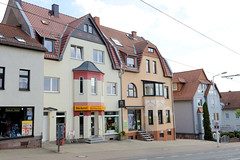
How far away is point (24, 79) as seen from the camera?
17234 millimetres

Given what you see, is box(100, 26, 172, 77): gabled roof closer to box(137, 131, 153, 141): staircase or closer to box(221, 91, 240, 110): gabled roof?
box(137, 131, 153, 141): staircase

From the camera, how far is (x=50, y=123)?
785 inches

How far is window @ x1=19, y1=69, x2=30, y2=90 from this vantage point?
671 inches

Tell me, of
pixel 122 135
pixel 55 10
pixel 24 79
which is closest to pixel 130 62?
pixel 122 135

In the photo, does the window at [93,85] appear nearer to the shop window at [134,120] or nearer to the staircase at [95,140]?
the staircase at [95,140]

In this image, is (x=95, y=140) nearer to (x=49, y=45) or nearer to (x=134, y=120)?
(x=134, y=120)

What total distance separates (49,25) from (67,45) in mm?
2686

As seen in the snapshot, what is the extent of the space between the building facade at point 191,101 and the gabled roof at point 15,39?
27167mm

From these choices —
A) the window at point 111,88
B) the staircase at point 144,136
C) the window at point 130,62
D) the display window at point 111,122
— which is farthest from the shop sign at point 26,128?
the window at point 130,62

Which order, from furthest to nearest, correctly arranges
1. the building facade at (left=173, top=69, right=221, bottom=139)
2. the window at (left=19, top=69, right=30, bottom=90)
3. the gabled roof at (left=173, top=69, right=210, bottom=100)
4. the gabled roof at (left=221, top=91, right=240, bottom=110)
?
1. the gabled roof at (left=221, top=91, right=240, bottom=110)
2. the gabled roof at (left=173, top=69, right=210, bottom=100)
3. the building facade at (left=173, top=69, right=221, bottom=139)
4. the window at (left=19, top=69, right=30, bottom=90)

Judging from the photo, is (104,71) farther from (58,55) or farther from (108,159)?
(108,159)

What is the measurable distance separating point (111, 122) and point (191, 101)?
60.8 feet

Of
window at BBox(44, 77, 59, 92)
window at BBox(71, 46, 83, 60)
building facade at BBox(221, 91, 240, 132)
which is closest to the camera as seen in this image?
window at BBox(44, 77, 59, 92)

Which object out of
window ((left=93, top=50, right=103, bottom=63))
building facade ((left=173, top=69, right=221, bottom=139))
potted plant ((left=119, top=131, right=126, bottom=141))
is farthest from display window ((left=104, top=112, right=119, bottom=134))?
building facade ((left=173, top=69, right=221, bottom=139))
